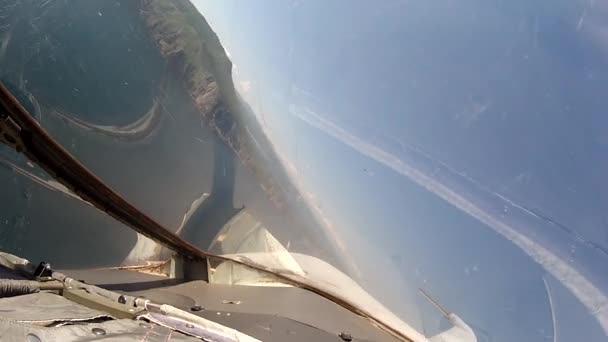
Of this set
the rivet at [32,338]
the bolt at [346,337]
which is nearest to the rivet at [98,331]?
the rivet at [32,338]

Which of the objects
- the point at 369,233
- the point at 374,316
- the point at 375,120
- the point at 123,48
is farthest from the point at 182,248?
the point at 375,120

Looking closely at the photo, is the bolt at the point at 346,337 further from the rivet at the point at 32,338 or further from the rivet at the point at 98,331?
the rivet at the point at 32,338

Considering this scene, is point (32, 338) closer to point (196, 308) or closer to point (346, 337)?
point (196, 308)

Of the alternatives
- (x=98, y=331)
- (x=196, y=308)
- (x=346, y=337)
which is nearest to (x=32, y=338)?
(x=98, y=331)

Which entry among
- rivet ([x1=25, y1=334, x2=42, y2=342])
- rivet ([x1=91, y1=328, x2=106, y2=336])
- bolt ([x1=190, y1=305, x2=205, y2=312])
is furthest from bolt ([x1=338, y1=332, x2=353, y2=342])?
rivet ([x1=25, y1=334, x2=42, y2=342])

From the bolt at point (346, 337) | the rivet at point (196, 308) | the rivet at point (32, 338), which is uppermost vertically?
the rivet at point (32, 338)

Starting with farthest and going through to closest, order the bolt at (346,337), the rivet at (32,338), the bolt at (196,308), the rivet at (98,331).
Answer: the bolt at (346,337) < the bolt at (196,308) < the rivet at (98,331) < the rivet at (32,338)

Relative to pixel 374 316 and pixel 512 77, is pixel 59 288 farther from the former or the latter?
pixel 512 77

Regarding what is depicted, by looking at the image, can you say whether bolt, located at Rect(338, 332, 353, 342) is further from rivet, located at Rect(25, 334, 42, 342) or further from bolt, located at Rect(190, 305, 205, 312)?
rivet, located at Rect(25, 334, 42, 342)

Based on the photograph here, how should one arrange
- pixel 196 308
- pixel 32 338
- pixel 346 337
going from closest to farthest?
1. pixel 32 338
2. pixel 196 308
3. pixel 346 337

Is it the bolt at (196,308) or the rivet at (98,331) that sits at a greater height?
the rivet at (98,331)

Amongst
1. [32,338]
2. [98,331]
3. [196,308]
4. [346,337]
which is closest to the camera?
[32,338]
